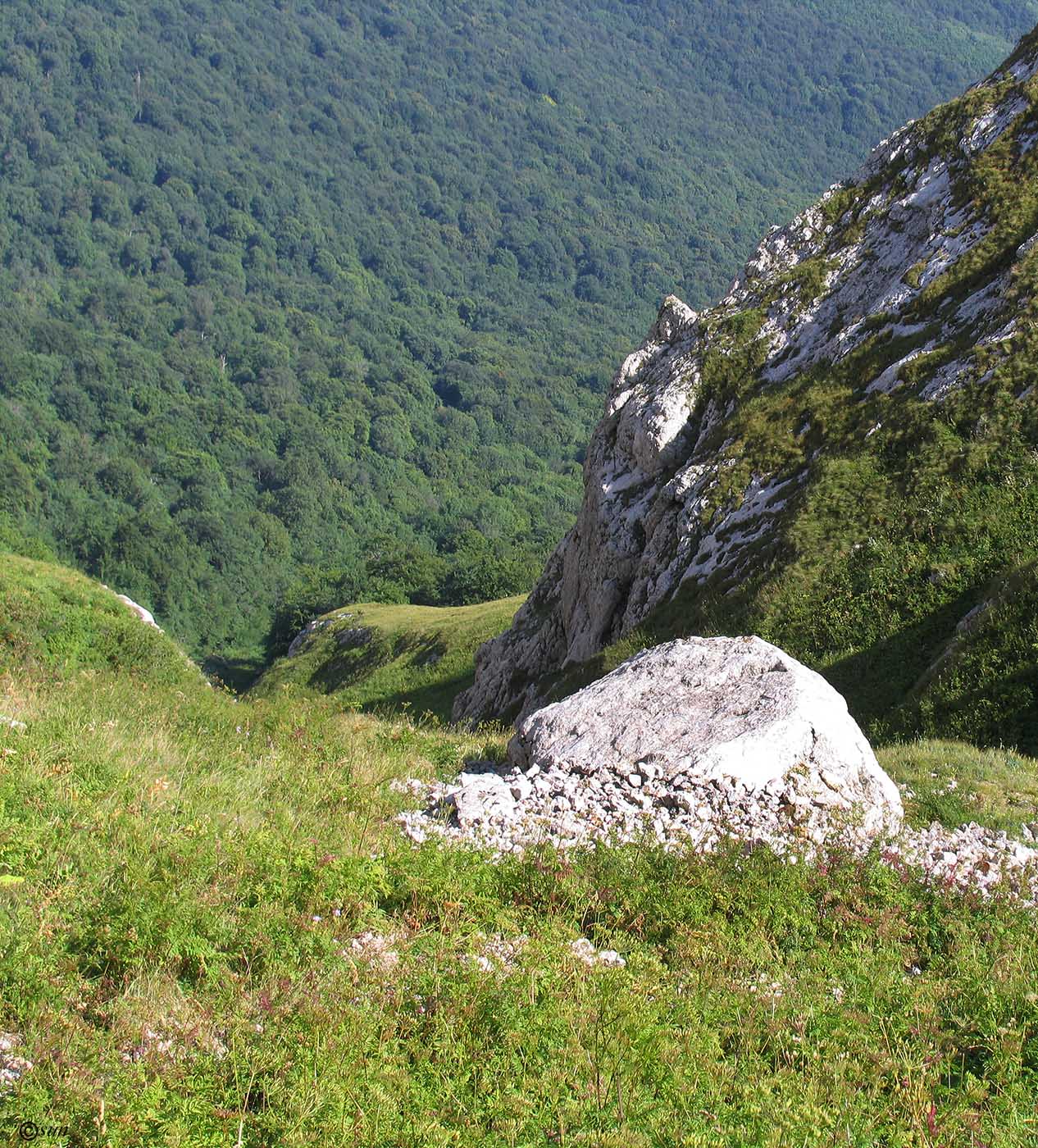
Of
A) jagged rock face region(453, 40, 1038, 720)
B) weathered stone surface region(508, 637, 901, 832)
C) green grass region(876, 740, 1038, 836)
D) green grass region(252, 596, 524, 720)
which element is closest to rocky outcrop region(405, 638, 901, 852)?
weathered stone surface region(508, 637, 901, 832)

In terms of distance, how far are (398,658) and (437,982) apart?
3789 cm

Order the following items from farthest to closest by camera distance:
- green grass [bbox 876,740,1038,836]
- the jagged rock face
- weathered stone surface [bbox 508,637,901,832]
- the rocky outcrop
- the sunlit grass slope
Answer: the jagged rock face, green grass [bbox 876,740,1038,836], weathered stone surface [bbox 508,637,901,832], the rocky outcrop, the sunlit grass slope

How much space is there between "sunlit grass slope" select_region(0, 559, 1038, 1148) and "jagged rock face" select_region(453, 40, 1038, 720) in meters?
11.9

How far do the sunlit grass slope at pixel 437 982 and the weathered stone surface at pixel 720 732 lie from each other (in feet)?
3.96

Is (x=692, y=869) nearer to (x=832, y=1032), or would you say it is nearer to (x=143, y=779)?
(x=832, y=1032)

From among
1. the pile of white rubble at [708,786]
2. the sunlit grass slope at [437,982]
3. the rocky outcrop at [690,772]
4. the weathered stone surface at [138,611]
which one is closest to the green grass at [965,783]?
the pile of white rubble at [708,786]

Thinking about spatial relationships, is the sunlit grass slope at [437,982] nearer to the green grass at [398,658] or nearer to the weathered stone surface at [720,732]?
the weathered stone surface at [720,732]

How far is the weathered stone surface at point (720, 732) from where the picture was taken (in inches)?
355

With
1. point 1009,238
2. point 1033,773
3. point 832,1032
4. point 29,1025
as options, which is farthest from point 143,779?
point 1009,238

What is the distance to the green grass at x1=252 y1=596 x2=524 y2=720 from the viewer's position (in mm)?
36156

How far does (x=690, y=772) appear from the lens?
8.95 m

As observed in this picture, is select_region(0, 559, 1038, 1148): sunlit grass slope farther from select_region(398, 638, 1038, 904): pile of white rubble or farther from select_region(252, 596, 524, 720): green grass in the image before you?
select_region(252, 596, 524, 720): green grass

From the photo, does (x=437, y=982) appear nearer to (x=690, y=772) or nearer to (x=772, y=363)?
(x=690, y=772)

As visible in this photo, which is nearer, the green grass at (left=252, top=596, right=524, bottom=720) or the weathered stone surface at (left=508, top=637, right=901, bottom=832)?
the weathered stone surface at (left=508, top=637, right=901, bottom=832)
